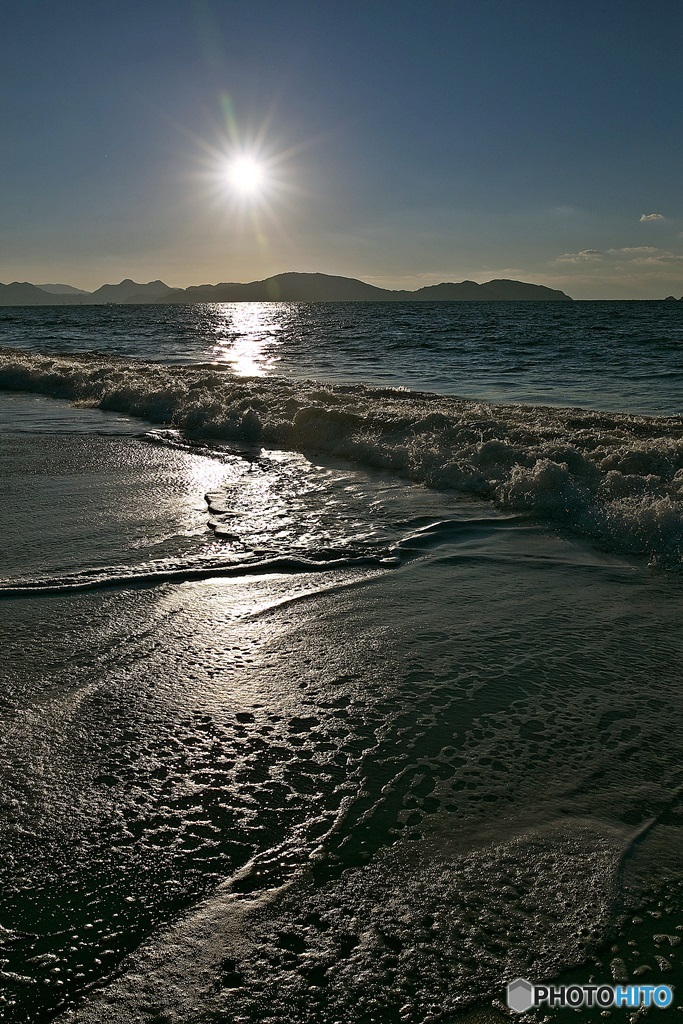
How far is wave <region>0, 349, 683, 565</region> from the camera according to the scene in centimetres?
629

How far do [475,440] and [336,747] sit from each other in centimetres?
638

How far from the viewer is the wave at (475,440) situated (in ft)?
20.6

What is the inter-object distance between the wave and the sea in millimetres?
70

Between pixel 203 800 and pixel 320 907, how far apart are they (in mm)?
637

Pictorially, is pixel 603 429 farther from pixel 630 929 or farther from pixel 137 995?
pixel 137 995

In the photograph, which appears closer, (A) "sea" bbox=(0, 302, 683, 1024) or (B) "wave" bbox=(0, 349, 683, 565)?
(A) "sea" bbox=(0, 302, 683, 1024)

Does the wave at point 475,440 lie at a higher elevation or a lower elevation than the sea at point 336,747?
higher

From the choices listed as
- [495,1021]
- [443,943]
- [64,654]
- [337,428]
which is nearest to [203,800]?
[443,943]

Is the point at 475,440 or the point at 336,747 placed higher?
the point at 475,440

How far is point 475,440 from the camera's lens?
28.8ft

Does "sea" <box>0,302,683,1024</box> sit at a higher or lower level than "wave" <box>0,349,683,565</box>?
lower

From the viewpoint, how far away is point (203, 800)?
2562mm

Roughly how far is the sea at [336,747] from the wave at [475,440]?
2.8 inches

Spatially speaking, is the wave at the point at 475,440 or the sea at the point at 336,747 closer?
the sea at the point at 336,747
